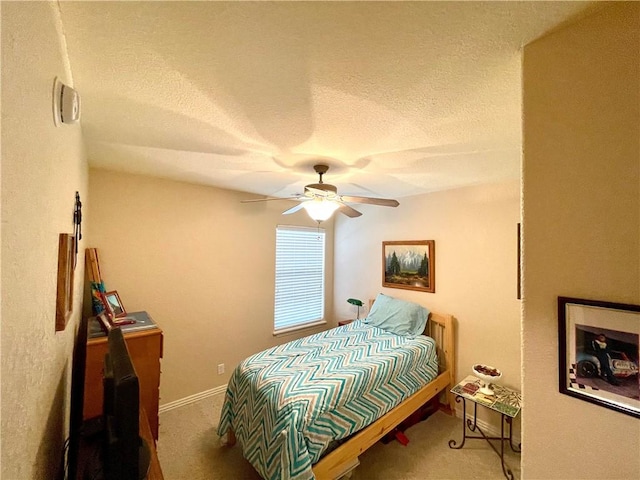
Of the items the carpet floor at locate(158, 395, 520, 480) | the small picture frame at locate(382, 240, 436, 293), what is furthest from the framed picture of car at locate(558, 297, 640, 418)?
the small picture frame at locate(382, 240, 436, 293)

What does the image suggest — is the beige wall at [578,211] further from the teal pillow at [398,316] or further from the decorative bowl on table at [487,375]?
the teal pillow at [398,316]

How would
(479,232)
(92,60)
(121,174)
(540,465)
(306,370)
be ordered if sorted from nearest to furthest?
(540,465) → (92,60) → (306,370) → (121,174) → (479,232)

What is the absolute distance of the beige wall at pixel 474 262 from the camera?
254 cm

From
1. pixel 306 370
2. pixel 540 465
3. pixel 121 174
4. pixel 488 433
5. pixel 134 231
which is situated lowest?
pixel 488 433

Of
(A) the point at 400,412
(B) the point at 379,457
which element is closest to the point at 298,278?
(A) the point at 400,412

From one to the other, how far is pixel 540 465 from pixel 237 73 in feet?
5.56

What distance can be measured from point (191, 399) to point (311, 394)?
1836 mm

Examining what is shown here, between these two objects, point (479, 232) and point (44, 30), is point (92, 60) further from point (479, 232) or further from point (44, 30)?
point (479, 232)

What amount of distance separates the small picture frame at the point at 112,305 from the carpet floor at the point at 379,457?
118cm

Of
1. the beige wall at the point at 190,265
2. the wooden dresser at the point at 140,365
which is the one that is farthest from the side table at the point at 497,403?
the wooden dresser at the point at 140,365

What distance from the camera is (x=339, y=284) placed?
166 inches

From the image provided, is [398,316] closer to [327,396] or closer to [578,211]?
[327,396]

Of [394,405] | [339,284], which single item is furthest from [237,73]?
[339,284]

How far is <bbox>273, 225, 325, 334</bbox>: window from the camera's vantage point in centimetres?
372
